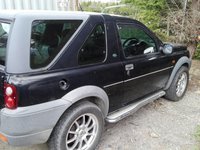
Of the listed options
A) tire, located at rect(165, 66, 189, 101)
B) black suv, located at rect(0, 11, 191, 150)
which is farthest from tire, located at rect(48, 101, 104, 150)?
tire, located at rect(165, 66, 189, 101)

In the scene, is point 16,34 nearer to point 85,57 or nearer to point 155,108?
point 85,57

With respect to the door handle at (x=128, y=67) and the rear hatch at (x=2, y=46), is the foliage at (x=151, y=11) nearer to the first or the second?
the door handle at (x=128, y=67)

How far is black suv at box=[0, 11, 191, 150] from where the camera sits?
219 centimetres

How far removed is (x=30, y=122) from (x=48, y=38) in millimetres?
888

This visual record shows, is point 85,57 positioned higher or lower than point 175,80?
higher

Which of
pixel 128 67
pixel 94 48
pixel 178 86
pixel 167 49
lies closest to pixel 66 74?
pixel 94 48

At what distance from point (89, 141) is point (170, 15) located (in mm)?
4976

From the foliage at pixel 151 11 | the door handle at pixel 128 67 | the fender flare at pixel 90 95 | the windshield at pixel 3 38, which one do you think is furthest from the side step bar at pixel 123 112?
the foliage at pixel 151 11

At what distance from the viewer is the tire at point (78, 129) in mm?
2539

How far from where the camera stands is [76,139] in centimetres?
283

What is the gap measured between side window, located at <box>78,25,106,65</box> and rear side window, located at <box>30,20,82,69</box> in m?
0.24

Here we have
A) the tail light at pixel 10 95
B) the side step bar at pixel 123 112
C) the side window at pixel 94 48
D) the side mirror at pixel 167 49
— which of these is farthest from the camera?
the side mirror at pixel 167 49

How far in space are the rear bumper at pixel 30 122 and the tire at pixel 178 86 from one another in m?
2.73

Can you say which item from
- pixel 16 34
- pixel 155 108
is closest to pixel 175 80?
pixel 155 108
